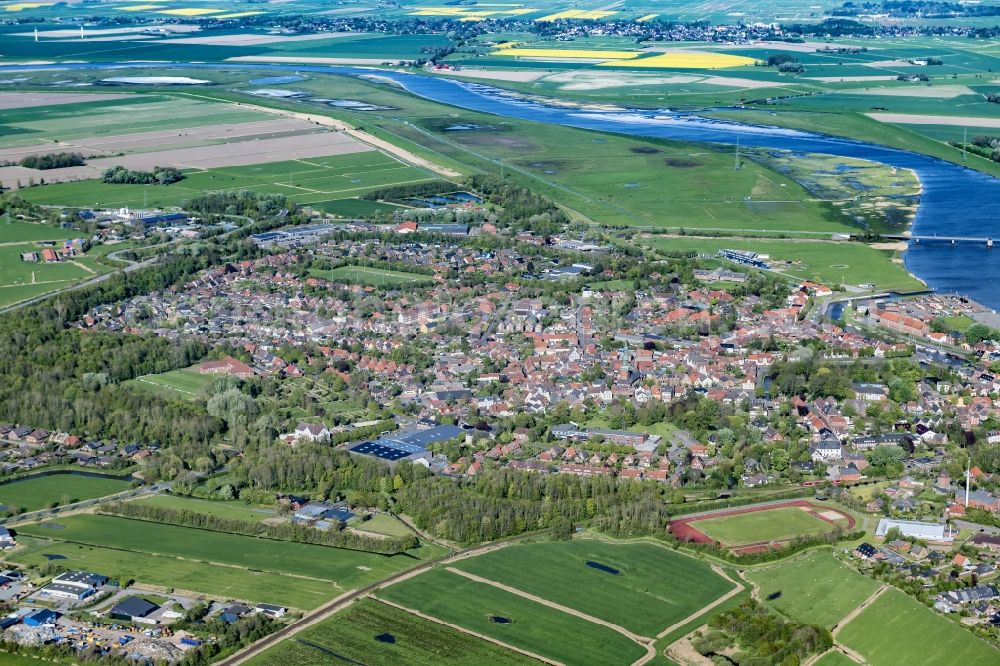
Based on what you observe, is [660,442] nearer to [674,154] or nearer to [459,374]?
[459,374]

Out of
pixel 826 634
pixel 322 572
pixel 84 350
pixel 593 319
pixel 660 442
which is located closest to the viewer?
pixel 826 634

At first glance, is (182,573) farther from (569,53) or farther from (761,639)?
(569,53)

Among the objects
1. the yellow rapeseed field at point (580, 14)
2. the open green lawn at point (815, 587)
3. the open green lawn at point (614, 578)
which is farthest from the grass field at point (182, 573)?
the yellow rapeseed field at point (580, 14)

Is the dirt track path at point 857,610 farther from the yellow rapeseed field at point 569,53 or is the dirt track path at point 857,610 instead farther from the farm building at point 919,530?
the yellow rapeseed field at point 569,53

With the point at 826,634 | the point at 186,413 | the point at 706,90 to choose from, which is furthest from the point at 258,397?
the point at 706,90

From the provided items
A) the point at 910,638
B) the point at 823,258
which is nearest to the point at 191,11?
the point at 823,258
